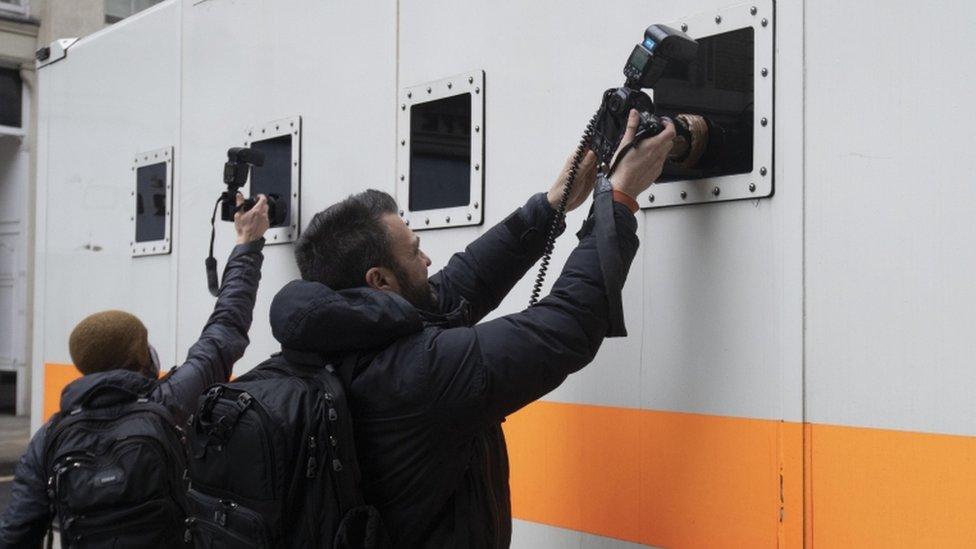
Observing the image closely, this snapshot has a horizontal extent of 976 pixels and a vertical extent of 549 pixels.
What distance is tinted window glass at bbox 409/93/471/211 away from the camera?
2.91 m

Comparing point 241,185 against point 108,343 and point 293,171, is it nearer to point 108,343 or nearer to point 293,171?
point 293,171

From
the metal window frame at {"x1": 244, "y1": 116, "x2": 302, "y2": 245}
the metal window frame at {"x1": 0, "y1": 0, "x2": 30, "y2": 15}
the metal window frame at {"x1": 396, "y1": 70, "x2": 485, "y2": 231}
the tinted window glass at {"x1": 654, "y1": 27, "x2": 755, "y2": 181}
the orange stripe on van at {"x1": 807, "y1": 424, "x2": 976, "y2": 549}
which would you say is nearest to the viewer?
the orange stripe on van at {"x1": 807, "y1": 424, "x2": 976, "y2": 549}

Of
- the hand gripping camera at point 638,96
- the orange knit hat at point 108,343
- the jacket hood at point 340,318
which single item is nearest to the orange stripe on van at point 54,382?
the orange knit hat at point 108,343

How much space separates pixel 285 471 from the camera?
216 cm

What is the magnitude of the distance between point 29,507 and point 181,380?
542 millimetres

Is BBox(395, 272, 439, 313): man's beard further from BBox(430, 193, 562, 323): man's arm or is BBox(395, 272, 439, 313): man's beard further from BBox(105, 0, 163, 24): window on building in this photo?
BBox(105, 0, 163, 24): window on building

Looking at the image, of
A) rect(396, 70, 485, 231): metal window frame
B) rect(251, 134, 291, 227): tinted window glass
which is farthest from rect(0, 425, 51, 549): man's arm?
rect(396, 70, 485, 231): metal window frame

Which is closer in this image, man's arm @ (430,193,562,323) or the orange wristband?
the orange wristband

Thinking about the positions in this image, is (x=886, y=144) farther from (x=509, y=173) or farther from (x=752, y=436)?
(x=509, y=173)

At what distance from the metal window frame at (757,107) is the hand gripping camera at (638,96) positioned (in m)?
0.09

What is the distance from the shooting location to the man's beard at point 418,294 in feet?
8.09

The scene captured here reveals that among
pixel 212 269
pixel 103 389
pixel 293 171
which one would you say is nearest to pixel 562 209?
pixel 293 171

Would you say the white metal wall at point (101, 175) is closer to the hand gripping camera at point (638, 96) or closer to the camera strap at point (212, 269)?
the camera strap at point (212, 269)

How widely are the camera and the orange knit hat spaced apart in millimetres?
478
